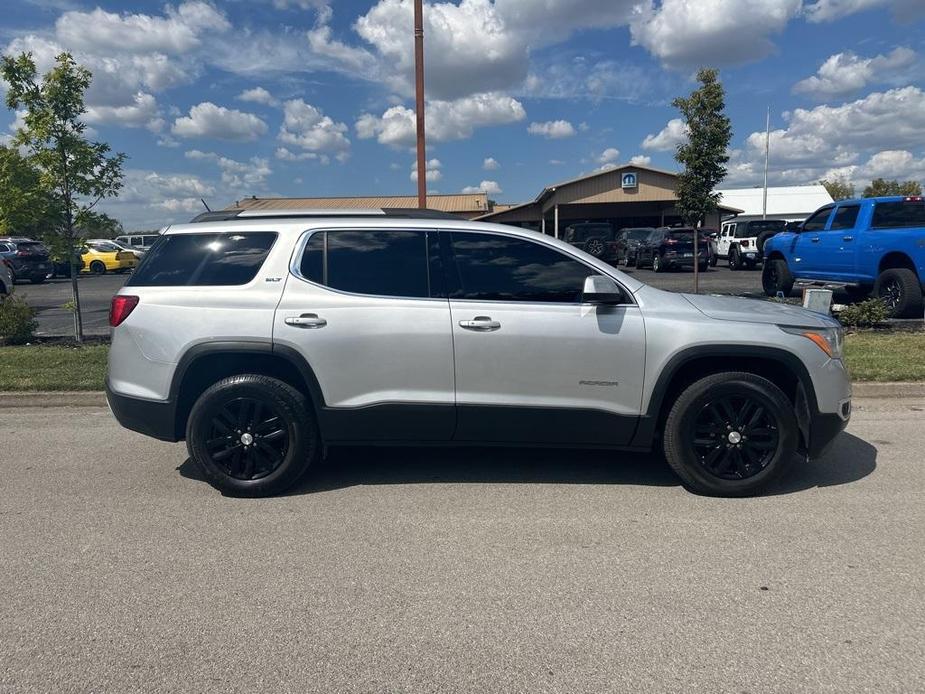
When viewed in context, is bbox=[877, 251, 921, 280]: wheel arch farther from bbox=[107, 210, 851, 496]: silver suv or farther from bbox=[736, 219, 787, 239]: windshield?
bbox=[736, 219, 787, 239]: windshield

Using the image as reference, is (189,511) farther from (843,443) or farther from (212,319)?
(843,443)

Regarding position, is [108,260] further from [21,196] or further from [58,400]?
[58,400]

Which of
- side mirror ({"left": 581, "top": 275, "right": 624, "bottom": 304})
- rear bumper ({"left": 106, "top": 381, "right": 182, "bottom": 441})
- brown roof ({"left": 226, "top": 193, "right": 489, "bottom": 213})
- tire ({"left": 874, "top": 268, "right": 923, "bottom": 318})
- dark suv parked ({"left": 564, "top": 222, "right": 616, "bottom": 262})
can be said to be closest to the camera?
side mirror ({"left": 581, "top": 275, "right": 624, "bottom": 304})

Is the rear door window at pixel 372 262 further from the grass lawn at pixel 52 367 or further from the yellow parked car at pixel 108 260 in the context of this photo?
the yellow parked car at pixel 108 260

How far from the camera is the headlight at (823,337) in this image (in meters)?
4.56

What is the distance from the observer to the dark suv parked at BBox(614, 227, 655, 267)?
2833 cm

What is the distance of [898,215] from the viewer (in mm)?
11445

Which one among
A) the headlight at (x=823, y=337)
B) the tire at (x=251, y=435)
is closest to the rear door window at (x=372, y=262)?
the tire at (x=251, y=435)

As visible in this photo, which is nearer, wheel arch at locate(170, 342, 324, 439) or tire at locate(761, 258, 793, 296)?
wheel arch at locate(170, 342, 324, 439)

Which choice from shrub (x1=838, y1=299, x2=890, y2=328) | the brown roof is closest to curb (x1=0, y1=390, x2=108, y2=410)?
shrub (x1=838, y1=299, x2=890, y2=328)

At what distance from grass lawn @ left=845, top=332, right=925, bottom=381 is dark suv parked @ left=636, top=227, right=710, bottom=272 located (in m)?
14.8

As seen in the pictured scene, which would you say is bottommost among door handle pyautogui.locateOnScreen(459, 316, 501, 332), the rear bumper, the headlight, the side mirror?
the rear bumper

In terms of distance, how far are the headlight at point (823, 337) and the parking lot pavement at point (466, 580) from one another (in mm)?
935

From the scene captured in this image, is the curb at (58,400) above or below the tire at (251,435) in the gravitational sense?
below
